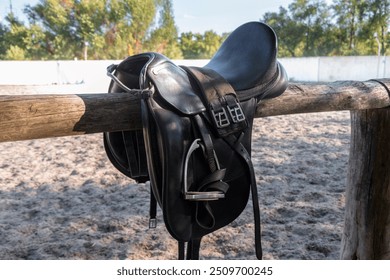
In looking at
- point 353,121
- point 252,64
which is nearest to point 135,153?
point 252,64

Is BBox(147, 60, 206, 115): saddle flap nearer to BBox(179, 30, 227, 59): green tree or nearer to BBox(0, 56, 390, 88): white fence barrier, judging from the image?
BBox(0, 56, 390, 88): white fence barrier

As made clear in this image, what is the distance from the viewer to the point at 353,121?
134cm

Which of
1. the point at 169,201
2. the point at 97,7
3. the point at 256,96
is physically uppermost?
the point at 97,7

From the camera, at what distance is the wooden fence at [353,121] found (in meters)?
0.68

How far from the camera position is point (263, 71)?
3.13ft

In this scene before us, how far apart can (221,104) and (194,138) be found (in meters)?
0.11

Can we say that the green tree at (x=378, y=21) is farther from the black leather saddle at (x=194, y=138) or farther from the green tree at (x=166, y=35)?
the black leather saddle at (x=194, y=138)

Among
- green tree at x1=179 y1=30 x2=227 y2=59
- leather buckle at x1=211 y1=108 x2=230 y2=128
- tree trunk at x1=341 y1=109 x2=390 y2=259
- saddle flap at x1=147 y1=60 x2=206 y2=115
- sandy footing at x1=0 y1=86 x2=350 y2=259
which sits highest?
green tree at x1=179 y1=30 x2=227 y2=59

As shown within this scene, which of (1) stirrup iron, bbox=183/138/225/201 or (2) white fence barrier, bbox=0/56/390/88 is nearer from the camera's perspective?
(1) stirrup iron, bbox=183/138/225/201

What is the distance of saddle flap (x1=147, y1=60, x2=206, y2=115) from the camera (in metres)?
0.77

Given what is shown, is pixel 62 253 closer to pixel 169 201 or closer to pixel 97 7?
pixel 169 201

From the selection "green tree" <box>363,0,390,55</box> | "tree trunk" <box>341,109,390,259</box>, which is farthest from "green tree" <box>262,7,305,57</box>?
"tree trunk" <box>341,109,390,259</box>

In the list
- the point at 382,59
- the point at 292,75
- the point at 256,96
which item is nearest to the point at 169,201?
the point at 256,96
